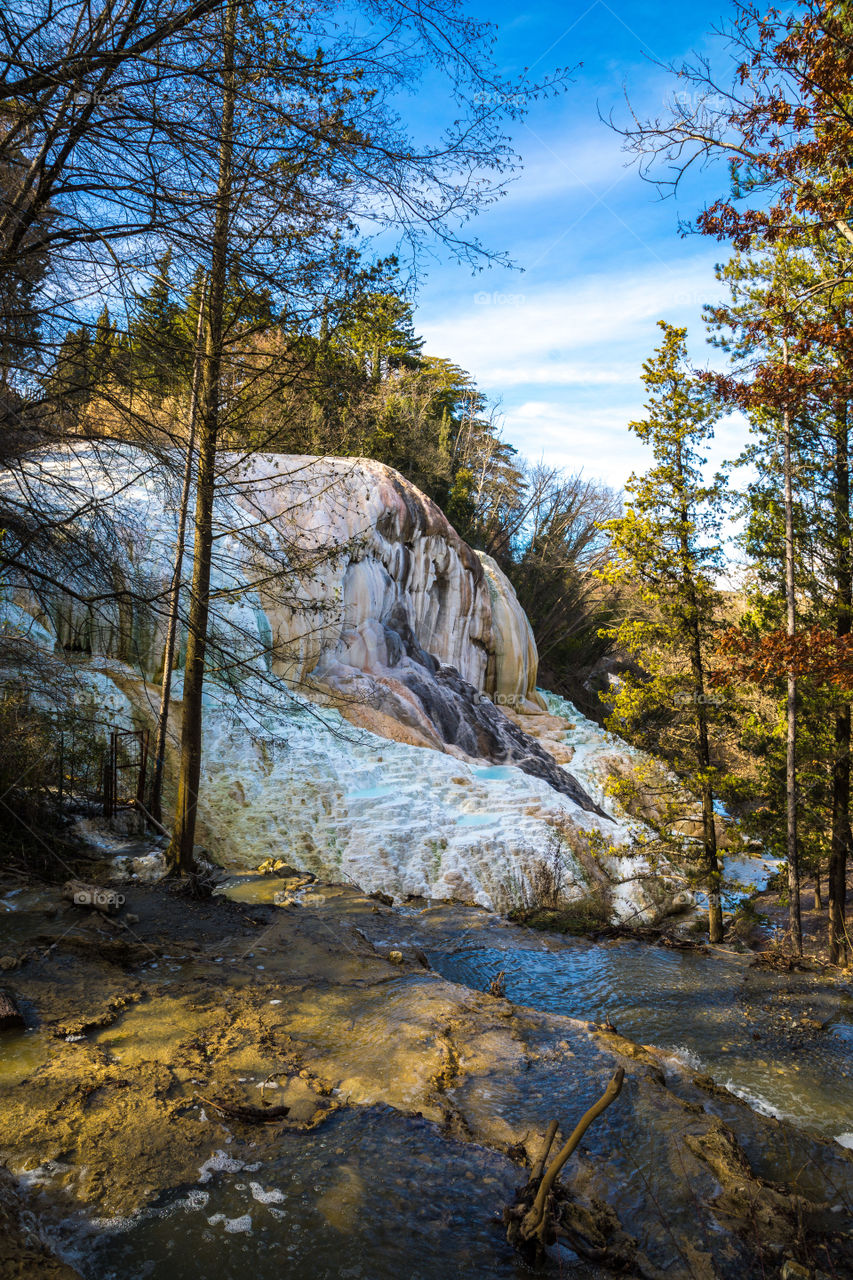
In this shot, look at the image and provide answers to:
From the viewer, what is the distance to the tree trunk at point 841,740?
392 inches

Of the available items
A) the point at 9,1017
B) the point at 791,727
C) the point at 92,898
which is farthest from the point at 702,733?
the point at 9,1017

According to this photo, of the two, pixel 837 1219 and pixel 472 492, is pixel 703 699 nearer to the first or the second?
pixel 837 1219

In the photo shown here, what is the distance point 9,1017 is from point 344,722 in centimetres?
898

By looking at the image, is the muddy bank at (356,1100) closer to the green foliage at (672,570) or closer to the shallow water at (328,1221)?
the shallow water at (328,1221)

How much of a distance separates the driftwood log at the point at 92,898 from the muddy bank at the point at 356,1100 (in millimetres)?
236

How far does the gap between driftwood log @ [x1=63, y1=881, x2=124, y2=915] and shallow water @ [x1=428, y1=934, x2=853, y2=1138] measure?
289cm

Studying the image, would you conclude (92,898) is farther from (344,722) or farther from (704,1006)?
(344,722)

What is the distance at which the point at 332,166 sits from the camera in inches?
121

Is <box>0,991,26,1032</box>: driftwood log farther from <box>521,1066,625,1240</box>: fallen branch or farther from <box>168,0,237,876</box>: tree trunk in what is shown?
<box>521,1066,625,1240</box>: fallen branch

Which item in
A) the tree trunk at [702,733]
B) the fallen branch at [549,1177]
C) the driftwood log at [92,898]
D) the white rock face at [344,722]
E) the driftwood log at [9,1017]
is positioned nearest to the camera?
the fallen branch at [549,1177]

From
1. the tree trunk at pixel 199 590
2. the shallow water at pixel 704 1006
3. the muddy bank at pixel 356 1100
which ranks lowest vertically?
the shallow water at pixel 704 1006

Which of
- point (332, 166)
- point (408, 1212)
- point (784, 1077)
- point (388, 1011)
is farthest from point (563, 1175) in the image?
point (332, 166)

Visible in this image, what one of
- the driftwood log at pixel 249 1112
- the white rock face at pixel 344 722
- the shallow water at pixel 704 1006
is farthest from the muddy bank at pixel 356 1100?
the white rock face at pixel 344 722

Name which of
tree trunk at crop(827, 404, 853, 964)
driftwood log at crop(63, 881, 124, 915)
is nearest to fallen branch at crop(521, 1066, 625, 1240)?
driftwood log at crop(63, 881, 124, 915)
